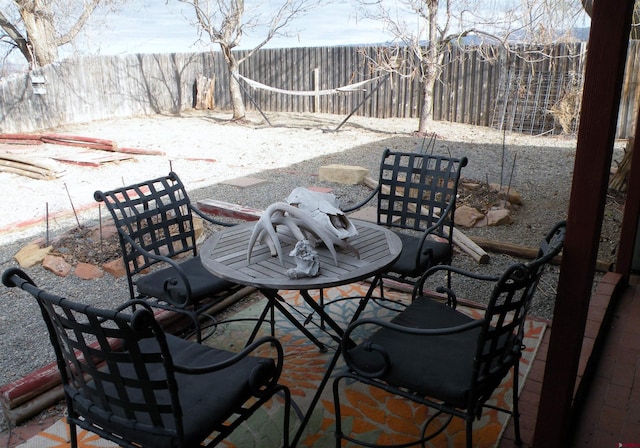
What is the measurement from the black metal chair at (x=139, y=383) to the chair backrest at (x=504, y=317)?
0.62 m

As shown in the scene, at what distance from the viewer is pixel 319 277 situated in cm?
194

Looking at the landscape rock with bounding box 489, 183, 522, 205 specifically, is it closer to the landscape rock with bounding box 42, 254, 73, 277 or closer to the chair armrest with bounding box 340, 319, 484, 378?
the chair armrest with bounding box 340, 319, 484, 378

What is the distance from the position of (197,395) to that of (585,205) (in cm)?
120

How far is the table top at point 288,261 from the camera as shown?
6.29ft

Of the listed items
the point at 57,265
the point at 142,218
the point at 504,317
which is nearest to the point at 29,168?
the point at 57,265

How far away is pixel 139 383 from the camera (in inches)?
52.2

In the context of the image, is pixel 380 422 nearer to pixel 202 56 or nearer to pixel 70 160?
pixel 70 160

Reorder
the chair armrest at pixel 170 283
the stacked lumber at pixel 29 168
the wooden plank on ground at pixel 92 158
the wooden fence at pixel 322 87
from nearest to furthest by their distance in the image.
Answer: the chair armrest at pixel 170 283, the stacked lumber at pixel 29 168, the wooden plank on ground at pixel 92 158, the wooden fence at pixel 322 87

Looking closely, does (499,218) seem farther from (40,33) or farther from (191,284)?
(40,33)

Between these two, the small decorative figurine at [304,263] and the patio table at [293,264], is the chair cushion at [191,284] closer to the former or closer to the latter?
the patio table at [293,264]

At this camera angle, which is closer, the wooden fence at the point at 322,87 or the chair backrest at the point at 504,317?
the chair backrest at the point at 504,317

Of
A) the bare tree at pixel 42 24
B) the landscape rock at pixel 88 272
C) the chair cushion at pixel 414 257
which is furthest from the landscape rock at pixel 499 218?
the bare tree at pixel 42 24

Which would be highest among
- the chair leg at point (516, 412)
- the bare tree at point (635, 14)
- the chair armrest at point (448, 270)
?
the bare tree at point (635, 14)

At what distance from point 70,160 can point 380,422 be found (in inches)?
269
